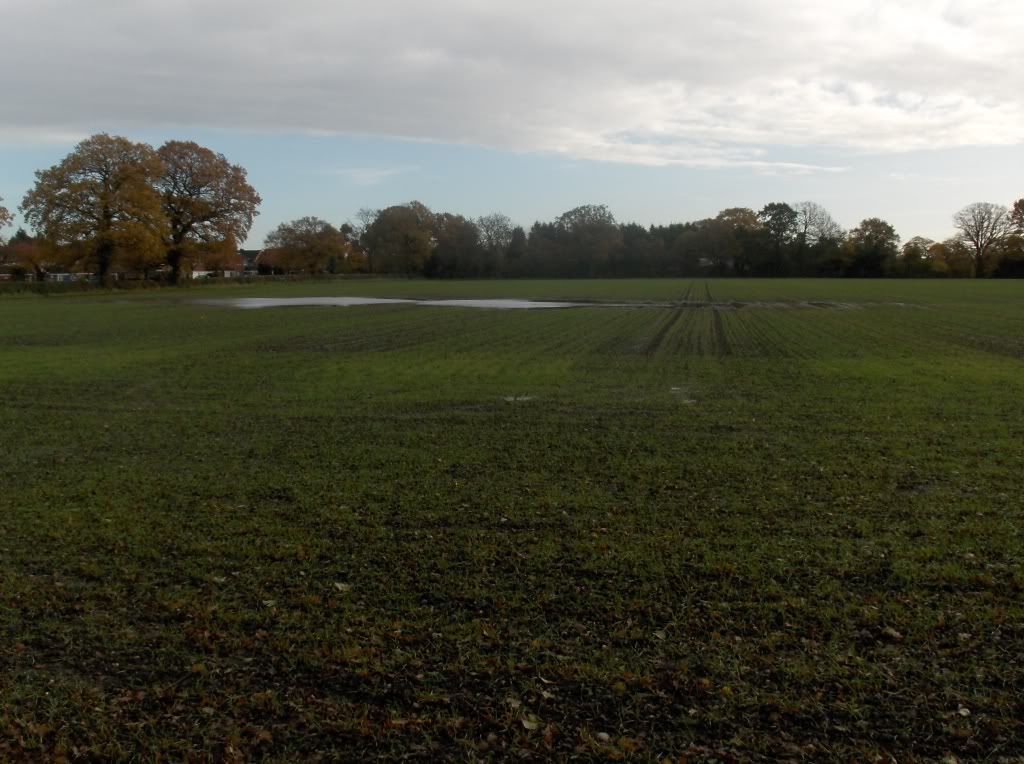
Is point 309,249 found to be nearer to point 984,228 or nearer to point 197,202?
point 197,202

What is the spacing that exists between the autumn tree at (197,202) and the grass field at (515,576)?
188 feet

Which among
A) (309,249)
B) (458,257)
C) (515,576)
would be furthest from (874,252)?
(515,576)

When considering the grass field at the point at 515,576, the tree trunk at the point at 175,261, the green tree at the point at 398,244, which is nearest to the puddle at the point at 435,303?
the tree trunk at the point at 175,261

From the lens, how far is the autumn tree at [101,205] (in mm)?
57500

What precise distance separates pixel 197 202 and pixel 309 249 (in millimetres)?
46146

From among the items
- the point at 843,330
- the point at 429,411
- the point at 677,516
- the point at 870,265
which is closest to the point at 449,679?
the point at 677,516

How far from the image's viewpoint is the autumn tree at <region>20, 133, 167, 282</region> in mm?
57500

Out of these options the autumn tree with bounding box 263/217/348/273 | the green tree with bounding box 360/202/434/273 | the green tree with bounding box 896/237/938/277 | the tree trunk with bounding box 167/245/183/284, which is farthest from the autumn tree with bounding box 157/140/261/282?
the green tree with bounding box 896/237/938/277

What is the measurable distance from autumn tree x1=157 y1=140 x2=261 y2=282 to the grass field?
5728cm

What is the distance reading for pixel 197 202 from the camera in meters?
66.9

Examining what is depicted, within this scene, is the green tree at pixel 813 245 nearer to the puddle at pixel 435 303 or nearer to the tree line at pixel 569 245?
the tree line at pixel 569 245

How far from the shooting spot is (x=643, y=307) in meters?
40.6

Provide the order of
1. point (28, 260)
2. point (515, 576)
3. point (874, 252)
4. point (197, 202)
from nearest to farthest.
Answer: point (515, 576) < point (197, 202) < point (28, 260) < point (874, 252)

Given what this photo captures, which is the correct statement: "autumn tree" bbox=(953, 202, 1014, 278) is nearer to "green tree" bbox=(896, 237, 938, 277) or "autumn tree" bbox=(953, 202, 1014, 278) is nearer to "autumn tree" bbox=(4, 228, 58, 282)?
"green tree" bbox=(896, 237, 938, 277)
